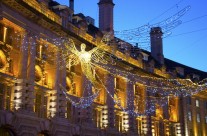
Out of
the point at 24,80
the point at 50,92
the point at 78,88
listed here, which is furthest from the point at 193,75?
the point at 24,80

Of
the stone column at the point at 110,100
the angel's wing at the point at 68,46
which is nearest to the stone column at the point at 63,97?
the angel's wing at the point at 68,46

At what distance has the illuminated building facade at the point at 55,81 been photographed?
1209 inches

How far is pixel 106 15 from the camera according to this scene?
4744cm

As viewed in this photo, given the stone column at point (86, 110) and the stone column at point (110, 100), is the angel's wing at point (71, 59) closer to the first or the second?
the stone column at point (86, 110)

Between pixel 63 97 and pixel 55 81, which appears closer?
pixel 55 81

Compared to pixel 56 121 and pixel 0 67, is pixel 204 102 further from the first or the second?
pixel 0 67

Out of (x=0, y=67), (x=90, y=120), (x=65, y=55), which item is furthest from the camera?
(x=90, y=120)

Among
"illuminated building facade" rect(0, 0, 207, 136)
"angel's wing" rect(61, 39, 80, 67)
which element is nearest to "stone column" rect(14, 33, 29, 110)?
"illuminated building facade" rect(0, 0, 207, 136)

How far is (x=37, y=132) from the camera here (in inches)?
1251

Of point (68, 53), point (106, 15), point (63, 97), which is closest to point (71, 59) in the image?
point (68, 53)

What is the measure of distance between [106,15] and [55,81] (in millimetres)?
14814

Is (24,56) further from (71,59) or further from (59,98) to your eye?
(71,59)

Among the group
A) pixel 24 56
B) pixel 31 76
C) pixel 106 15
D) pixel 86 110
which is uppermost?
pixel 106 15

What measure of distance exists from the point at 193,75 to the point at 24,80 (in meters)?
39.5
